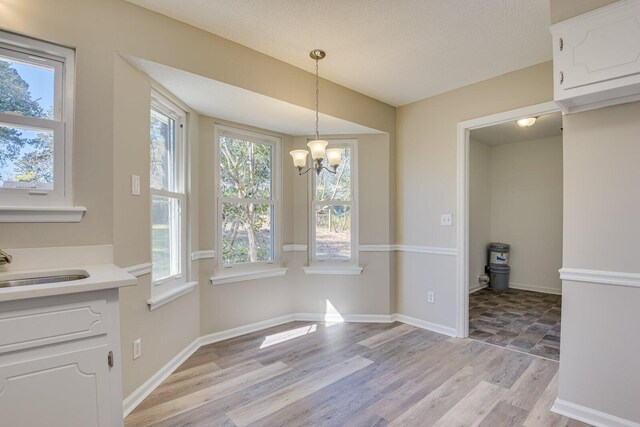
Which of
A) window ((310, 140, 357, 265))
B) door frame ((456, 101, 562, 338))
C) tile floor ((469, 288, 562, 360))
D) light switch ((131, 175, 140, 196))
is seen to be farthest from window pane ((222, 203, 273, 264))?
tile floor ((469, 288, 562, 360))

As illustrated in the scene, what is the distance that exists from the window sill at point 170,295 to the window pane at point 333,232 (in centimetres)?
150

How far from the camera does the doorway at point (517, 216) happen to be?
14.2ft

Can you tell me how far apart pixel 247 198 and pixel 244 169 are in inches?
12.5

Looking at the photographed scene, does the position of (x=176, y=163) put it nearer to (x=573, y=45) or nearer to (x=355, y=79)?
(x=355, y=79)

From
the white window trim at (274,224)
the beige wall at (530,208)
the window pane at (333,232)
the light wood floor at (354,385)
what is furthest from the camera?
the beige wall at (530,208)

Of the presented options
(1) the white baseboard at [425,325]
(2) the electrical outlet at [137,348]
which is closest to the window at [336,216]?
(1) the white baseboard at [425,325]

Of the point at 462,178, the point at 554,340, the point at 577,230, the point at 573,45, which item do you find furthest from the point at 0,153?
the point at 554,340

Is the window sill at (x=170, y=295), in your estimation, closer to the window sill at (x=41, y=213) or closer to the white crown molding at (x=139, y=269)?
the white crown molding at (x=139, y=269)

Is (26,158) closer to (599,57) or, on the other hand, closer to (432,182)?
(599,57)

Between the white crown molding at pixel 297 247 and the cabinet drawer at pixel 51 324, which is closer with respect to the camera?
the cabinet drawer at pixel 51 324

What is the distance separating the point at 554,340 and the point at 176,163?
4055 mm

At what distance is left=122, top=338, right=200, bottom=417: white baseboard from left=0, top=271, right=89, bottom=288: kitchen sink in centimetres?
92

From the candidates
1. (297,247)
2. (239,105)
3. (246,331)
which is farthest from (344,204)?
(246,331)

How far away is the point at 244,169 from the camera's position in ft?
11.0
